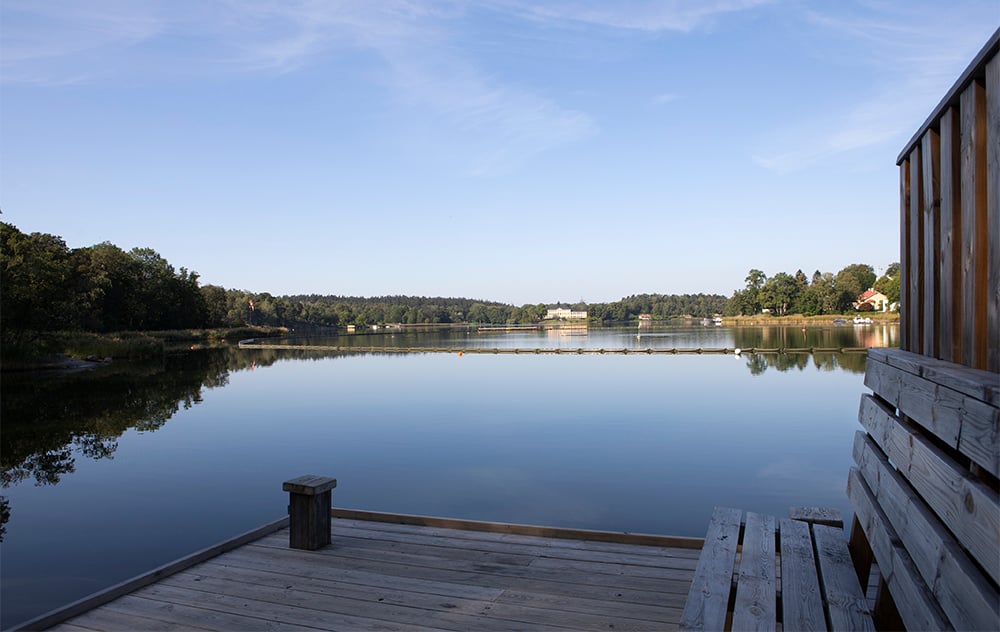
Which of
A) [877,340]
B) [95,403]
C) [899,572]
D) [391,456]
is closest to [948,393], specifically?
[899,572]

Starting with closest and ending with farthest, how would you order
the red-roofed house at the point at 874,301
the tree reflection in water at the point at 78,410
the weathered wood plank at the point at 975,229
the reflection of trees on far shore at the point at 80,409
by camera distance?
the weathered wood plank at the point at 975,229 → the tree reflection in water at the point at 78,410 → the reflection of trees on far shore at the point at 80,409 → the red-roofed house at the point at 874,301

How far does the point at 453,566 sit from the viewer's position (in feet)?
14.2

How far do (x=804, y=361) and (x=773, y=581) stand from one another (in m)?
30.9

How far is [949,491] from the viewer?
1544mm

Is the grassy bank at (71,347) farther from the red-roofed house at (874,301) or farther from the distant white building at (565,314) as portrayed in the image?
the distant white building at (565,314)

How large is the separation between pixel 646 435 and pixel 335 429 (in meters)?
6.60

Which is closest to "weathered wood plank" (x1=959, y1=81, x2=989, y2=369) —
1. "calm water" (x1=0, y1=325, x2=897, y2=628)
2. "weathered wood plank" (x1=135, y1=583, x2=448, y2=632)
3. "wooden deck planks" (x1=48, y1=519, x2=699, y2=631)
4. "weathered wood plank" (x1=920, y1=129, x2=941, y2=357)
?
"weathered wood plank" (x1=920, y1=129, x2=941, y2=357)

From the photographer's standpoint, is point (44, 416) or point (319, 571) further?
point (44, 416)

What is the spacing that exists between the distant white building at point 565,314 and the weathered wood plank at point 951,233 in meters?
148

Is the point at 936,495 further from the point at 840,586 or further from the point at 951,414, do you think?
the point at 840,586

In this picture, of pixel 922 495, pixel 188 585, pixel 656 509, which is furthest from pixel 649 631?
pixel 656 509

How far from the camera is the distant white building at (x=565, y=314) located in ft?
490

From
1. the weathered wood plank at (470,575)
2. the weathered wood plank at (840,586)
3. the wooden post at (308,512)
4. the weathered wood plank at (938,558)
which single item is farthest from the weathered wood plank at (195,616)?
the weathered wood plank at (938,558)

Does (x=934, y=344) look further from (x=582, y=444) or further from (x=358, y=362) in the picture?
(x=358, y=362)
